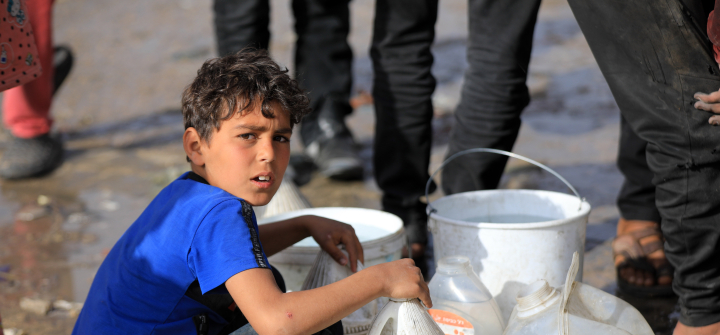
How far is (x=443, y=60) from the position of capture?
640 centimetres

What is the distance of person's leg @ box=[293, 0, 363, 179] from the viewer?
134 inches

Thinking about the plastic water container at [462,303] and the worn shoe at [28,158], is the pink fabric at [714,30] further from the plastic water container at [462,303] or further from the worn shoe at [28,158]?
the worn shoe at [28,158]

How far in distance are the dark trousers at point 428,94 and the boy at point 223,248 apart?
926mm

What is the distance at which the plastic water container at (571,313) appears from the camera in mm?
1417

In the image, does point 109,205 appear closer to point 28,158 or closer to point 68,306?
point 28,158

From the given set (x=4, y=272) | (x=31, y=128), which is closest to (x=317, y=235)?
(x=4, y=272)

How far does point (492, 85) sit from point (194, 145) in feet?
3.92

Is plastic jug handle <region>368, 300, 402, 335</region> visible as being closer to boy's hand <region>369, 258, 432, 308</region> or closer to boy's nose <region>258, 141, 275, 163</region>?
boy's hand <region>369, 258, 432, 308</region>

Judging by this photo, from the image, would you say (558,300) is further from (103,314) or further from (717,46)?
(103,314)

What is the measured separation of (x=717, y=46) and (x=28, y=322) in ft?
7.45

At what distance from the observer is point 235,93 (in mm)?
1449

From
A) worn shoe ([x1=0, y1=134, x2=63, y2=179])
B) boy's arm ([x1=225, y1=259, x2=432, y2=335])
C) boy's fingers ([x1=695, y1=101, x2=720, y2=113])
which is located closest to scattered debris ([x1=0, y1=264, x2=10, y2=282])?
worn shoe ([x1=0, y1=134, x2=63, y2=179])

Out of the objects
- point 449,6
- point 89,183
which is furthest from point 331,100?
point 449,6

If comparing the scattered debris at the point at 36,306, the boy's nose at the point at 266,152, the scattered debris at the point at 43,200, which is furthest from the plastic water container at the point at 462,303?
the scattered debris at the point at 43,200
